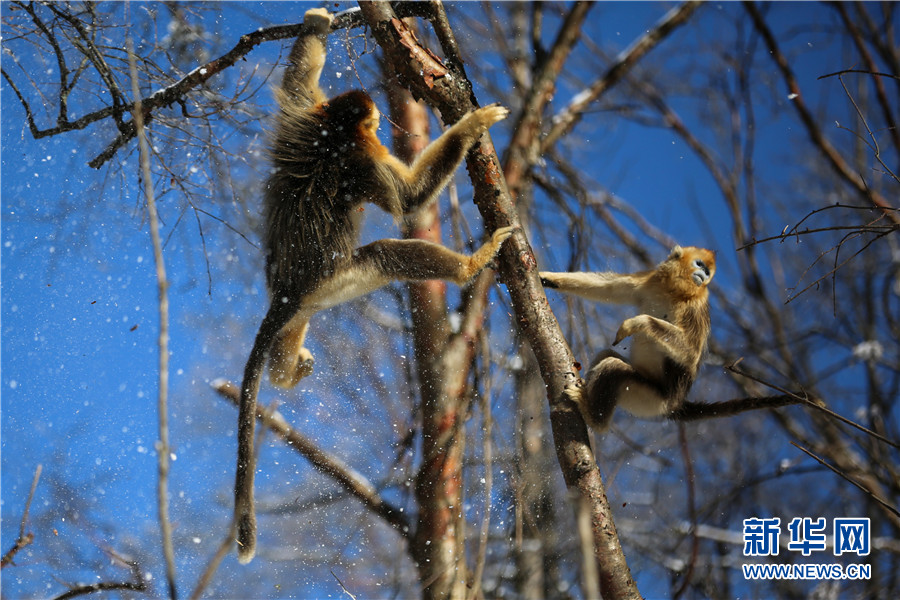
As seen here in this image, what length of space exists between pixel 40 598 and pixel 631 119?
233 inches

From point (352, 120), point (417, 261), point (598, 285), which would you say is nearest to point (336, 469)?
point (417, 261)

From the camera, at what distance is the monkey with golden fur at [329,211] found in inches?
116

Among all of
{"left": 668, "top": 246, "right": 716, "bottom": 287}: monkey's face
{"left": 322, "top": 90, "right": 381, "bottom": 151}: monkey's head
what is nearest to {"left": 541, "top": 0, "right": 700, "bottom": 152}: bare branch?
{"left": 668, "top": 246, "right": 716, "bottom": 287}: monkey's face

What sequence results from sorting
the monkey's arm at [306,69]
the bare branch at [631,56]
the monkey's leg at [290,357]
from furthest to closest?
the bare branch at [631,56], the monkey's arm at [306,69], the monkey's leg at [290,357]

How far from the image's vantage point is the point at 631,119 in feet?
21.2

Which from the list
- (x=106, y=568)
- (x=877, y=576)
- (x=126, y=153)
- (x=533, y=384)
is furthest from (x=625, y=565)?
(x=877, y=576)

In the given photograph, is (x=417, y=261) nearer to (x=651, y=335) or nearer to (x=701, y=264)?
(x=651, y=335)

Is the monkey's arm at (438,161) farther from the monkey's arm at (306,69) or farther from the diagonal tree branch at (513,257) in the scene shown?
the monkey's arm at (306,69)

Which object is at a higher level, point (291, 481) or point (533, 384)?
point (533, 384)

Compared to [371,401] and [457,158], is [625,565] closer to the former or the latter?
[371,401]

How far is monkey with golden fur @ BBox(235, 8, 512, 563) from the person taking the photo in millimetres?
2947

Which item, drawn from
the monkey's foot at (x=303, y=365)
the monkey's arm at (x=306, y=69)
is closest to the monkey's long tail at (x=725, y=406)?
the monkey's foot at (x=303, y=365)

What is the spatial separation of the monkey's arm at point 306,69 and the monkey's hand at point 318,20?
1 cm

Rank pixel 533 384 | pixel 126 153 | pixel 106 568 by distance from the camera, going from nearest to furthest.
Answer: pixel 126 153, pixel 106 568, pixel 533 384
